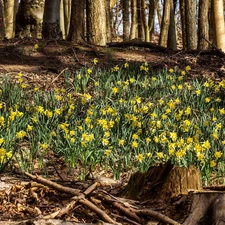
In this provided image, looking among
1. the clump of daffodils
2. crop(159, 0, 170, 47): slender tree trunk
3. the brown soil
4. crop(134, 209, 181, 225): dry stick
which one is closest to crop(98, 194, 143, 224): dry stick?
crop(134, 209, 181, 225): dry stick

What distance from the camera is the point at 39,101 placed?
547 centimetres

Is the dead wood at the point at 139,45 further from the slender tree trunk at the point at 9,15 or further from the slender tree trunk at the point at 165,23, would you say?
the slender tree trunk at the point at 9,15

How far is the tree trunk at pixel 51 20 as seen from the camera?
8.68m

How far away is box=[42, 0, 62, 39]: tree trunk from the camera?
8680 mm

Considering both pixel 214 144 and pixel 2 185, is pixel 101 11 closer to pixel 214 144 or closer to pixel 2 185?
Answer: pixel 214 144

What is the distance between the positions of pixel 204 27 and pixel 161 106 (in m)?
6.28

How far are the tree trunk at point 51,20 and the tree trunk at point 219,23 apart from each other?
297 cm

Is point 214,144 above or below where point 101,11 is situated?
below

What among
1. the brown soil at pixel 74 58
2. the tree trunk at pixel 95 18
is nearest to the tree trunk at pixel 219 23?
the brown soil at pixel 74 58

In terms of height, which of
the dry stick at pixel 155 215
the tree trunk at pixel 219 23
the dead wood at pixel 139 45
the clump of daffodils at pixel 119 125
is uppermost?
the tree trunk at pixel 219 23

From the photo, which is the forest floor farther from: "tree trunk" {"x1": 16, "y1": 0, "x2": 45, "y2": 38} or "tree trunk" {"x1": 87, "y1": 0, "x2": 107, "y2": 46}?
"tree trunk" {"x1": 16, "y1": 0, "x2": 45, "y2": 38}

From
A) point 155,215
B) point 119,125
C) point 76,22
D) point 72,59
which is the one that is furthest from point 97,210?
point 76,22

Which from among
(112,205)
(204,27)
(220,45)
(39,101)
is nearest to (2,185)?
(112,205)

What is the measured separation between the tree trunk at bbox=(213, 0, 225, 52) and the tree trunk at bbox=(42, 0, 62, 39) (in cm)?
297
